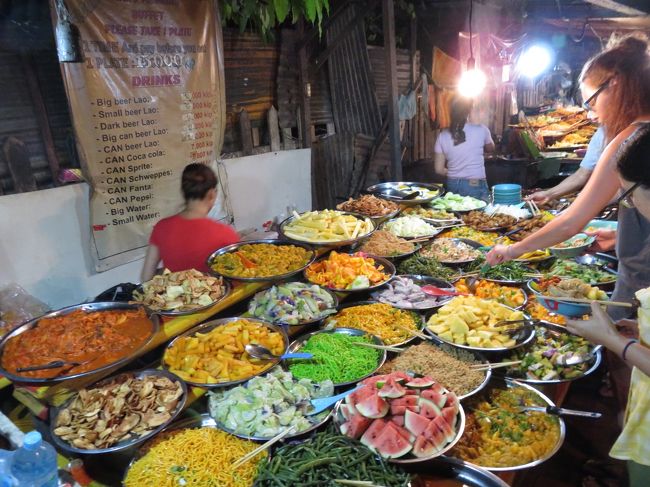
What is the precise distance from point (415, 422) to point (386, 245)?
2.48 metres

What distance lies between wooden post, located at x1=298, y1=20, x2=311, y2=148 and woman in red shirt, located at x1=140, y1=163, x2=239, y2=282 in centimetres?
406

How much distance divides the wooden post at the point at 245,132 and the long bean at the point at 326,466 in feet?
16.9

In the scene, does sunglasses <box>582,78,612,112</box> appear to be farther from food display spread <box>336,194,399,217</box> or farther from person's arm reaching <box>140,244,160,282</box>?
person's arm reaching <box>140,244,160,282</box>

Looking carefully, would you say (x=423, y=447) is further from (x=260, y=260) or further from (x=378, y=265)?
(x=378, y=265)

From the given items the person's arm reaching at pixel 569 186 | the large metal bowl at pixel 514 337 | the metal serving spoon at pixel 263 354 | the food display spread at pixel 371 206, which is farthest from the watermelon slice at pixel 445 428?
the person's arm reaching at pixel 569 186

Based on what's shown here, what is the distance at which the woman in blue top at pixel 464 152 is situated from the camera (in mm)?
7031

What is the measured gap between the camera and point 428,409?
2254mm

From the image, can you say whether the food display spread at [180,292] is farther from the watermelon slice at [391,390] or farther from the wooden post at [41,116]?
the wooden post at [41,116]

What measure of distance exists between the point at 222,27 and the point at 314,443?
18.7ft

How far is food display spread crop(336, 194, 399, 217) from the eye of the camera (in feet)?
16.6

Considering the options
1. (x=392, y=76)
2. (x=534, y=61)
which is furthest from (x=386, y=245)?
(x=534, y=61)

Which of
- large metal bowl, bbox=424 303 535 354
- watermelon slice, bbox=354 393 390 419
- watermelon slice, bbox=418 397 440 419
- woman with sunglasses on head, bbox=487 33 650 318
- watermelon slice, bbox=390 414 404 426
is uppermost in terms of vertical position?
woman with sunglasses on head, bbox=487 33 650 318

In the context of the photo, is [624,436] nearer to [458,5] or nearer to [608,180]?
[608,180]

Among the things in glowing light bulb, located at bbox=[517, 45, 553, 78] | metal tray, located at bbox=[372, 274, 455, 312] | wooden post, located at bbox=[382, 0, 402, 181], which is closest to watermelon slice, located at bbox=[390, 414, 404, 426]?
metal tray, located at bbox=[372, 274, 455, 312]
